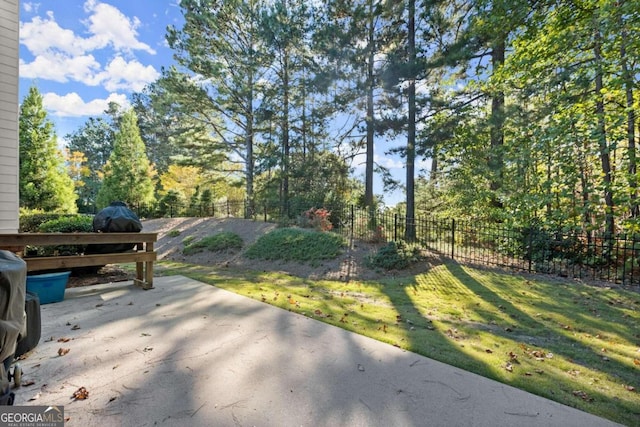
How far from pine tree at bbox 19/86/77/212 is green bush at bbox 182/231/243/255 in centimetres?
616

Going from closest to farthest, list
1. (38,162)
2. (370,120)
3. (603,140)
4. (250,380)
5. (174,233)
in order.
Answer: (250,380), (603,140), (370,120), (38,162), (174,233)

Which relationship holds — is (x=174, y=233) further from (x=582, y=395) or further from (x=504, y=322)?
(x=582, y=395)

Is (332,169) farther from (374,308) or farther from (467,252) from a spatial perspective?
(374,308)

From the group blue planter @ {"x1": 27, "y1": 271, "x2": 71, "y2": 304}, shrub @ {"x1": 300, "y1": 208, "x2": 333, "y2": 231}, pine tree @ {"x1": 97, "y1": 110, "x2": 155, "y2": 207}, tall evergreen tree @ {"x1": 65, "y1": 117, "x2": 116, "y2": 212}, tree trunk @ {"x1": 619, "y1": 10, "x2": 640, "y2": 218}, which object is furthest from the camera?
tall evergreen tree @ {"x1": 65, "y1": 117, "x2": 116, "y2": 212}

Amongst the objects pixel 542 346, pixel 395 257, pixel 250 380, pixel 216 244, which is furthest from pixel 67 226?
pixel 542 346

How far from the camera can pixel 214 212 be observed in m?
16.7

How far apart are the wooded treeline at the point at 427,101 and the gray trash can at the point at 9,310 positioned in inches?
347

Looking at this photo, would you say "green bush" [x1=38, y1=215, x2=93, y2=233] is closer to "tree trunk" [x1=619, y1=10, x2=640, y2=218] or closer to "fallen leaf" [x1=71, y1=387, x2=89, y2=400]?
"fallen leaf" [x1=71, y1=387, x2=89, y2=400]

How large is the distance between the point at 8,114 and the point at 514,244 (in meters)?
10.4

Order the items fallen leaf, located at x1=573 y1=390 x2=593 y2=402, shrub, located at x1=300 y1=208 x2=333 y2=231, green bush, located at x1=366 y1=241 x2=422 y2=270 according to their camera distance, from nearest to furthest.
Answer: fallen leaf, located at x1=573 y1=390 x2=593 y2=402 < green bush, located at x1=366 y1=241 x2=422 y2=270 < shrub, located at x1=300 y1=208 x2=333 y2=231

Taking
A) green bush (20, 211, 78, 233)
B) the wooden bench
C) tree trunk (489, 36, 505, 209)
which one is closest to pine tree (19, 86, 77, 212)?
green bush (20, 211, 78, 233)

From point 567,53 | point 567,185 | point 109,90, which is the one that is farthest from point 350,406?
point 109,90

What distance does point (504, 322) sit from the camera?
387cm

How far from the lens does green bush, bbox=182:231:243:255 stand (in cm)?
949
